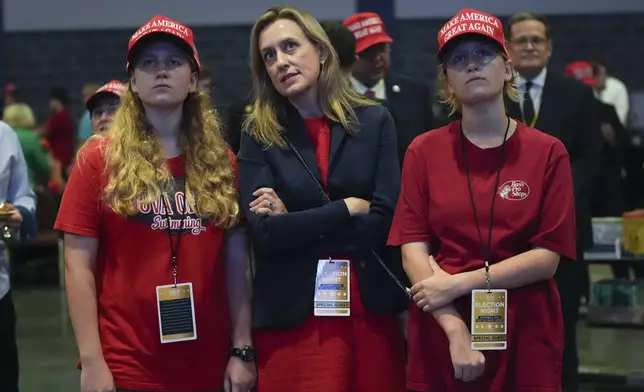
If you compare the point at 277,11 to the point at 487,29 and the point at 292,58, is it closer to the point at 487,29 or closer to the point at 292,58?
the point at 292,58

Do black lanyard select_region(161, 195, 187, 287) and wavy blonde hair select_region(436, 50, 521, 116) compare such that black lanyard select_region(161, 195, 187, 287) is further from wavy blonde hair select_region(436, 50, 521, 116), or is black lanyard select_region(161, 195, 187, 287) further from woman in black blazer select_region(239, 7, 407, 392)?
wavy blonde hair select_region(436, 50, 521, 116)

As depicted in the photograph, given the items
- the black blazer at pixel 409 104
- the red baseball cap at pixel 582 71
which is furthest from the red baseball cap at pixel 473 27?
the red baseball cap at pixel 582 71

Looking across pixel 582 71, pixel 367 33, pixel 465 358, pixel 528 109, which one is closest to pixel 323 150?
pixel 465 358

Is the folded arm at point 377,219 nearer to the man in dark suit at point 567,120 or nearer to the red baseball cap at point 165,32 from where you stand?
the red baseball cap at point 165,32

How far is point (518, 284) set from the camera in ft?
9.25

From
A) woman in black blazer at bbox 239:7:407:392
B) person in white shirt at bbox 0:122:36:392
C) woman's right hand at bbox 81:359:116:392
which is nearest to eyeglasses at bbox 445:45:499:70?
woman in black blazer at bbox 239:7:407:392

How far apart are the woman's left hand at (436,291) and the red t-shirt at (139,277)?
0.61 m

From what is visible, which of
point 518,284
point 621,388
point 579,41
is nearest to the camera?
point 518,284

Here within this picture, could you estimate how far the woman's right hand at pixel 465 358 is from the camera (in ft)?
9.13

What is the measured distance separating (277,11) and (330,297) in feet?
2.87

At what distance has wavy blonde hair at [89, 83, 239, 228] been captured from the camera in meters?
2.94

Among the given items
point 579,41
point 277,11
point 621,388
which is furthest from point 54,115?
point 277,11

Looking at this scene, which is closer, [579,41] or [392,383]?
[392,383]

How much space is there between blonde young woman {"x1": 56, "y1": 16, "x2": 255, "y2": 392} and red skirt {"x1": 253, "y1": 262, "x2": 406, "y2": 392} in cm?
→ 7
